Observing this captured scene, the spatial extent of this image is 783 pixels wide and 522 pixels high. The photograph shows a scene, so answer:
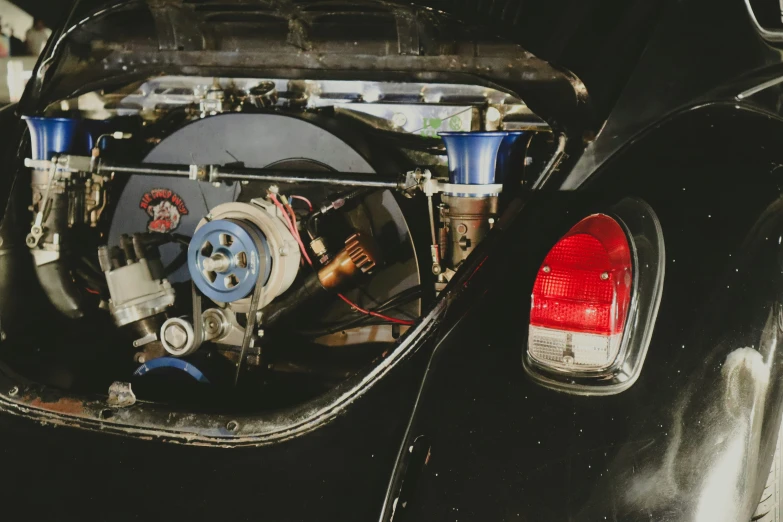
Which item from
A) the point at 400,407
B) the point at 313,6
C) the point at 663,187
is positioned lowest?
the point at 400,407

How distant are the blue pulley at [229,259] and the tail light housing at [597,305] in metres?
0.78

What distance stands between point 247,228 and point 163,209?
1.80 feet

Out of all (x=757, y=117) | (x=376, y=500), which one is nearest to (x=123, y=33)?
(x=376, y=500)

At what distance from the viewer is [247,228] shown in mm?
1834

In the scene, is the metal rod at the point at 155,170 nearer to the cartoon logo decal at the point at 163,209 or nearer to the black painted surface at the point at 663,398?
the cartoon logo decal at the point at 163,209

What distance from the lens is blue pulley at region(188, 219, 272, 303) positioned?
5.96 ft

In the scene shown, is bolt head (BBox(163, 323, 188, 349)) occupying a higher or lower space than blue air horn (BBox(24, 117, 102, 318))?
lower

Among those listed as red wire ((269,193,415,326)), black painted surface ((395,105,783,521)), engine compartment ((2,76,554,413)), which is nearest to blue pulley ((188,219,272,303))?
engine compartment ((2,76,554,413))

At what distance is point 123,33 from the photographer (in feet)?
6.53

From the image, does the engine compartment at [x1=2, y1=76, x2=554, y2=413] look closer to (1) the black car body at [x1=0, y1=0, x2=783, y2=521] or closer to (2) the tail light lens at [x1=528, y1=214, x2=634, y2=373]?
(1) the black car body at [x1=0, y1=0, x2=783, y2=521]

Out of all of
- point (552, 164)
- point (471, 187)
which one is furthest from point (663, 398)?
point (471, 187)

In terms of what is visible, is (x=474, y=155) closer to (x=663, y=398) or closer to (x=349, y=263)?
(x=349, y=263)

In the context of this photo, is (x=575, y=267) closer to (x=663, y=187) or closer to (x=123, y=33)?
(x=663, y=187)

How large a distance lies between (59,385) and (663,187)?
1461mm
